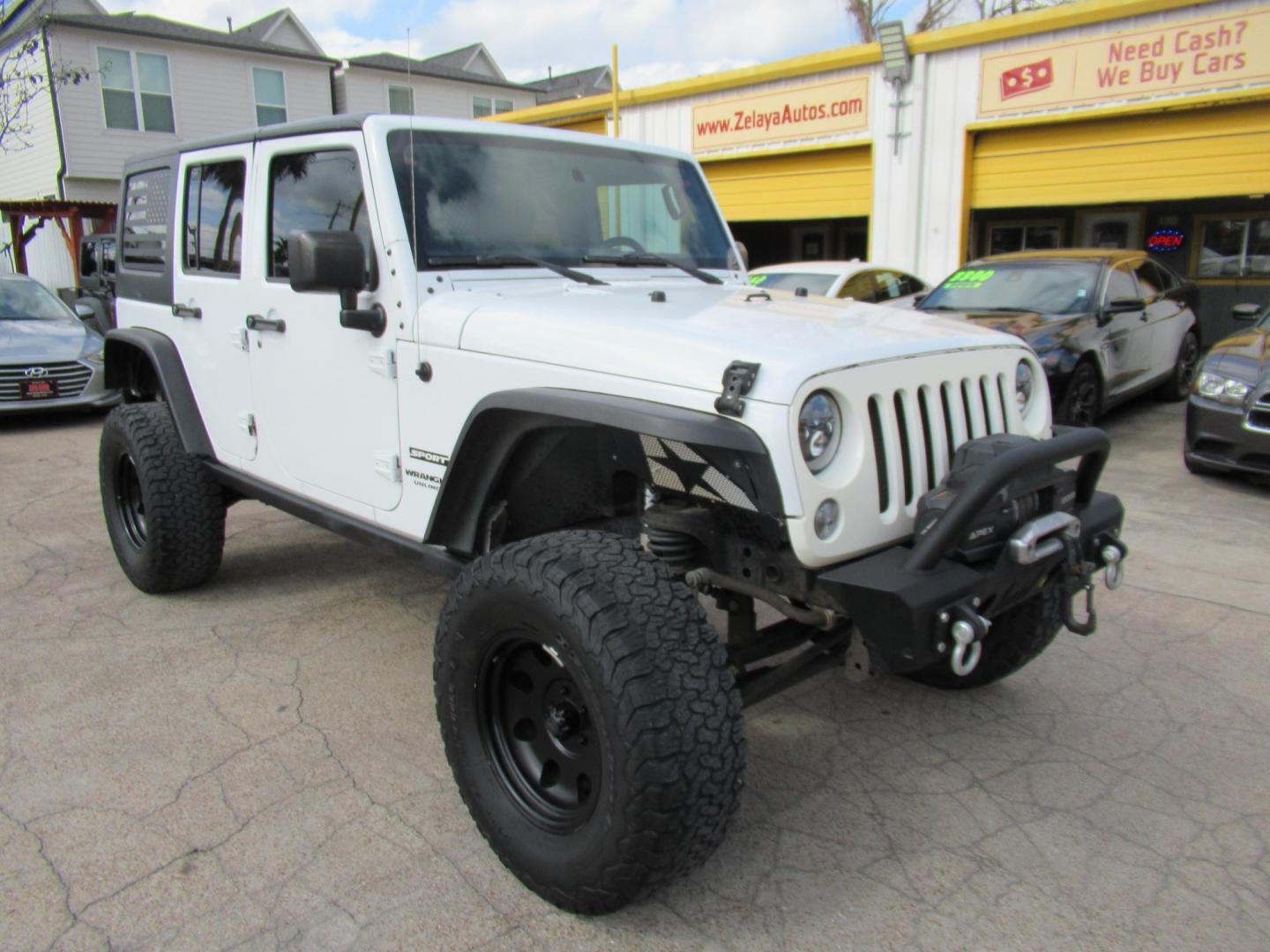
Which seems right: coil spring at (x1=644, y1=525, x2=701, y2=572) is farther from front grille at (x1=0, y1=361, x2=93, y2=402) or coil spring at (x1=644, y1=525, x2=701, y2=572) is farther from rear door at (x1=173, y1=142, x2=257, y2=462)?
front grille at (x1=0, y1=361, x2=93, y2=402)

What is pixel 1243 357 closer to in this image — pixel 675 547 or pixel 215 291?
pixel 675 547

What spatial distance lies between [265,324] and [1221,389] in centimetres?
608

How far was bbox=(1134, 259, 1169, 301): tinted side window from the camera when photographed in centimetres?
898

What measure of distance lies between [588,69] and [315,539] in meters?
33.9

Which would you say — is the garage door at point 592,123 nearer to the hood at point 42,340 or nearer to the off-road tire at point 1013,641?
the hood at point 42,340

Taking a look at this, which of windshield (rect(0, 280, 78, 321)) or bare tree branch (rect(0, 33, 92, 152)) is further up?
bare tree branch (rect(0, 33, 92, 152))

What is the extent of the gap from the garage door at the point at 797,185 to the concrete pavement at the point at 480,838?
10371mm

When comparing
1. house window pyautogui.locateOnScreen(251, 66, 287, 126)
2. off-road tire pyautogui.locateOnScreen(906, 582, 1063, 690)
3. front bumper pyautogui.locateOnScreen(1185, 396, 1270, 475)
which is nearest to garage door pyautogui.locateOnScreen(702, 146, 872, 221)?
front bumper pyautogui.locateOnScreen(1185, 396, 1270, 475)

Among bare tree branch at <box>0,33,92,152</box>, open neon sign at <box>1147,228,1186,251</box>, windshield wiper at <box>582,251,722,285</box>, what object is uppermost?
bare tree branch at <box>0,33,92,152</box>

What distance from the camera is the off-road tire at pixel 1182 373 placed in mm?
9906

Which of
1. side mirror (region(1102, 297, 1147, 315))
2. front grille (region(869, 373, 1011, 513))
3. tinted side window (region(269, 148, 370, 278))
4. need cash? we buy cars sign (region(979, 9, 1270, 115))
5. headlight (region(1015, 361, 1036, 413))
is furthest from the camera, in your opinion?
need cash? we buy cars sign (region(979, 9, 1270, 115))

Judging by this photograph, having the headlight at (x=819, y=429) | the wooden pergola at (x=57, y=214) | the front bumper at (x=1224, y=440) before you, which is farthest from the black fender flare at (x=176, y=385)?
the wooden pergola at (x=57, y=214)

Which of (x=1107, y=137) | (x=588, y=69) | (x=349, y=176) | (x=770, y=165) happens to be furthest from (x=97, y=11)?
(x=349, y=176)

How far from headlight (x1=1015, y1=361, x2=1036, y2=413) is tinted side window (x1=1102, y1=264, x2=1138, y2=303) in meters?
5.81
